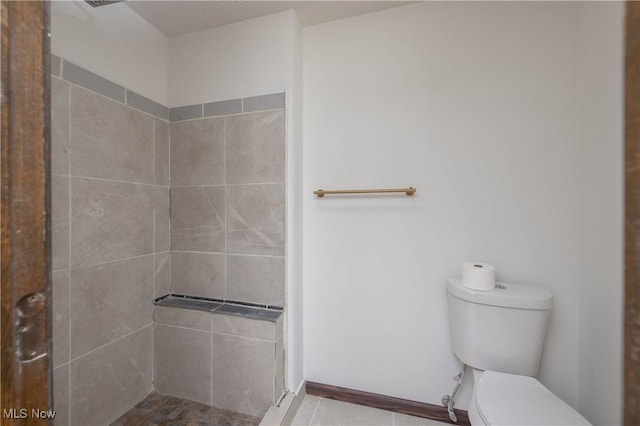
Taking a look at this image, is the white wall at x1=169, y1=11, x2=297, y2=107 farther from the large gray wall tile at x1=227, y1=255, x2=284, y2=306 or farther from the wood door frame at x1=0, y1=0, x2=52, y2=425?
the wood door frame at x1=0, y1=0, x2=52, y2=425

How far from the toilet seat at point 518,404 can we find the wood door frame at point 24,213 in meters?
1.18

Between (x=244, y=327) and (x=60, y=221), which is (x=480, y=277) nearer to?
(x=244, y=327)

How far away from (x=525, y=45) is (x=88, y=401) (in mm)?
2642

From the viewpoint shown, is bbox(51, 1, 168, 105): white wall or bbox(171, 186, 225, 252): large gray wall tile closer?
bbox(51, 1, 168, 105): white wall

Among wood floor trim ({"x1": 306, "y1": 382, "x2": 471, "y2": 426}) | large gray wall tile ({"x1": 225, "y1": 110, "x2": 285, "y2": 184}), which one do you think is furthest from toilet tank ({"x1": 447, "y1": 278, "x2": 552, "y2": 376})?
large gray wall tile ({"x1": 225, "y1": 110, "x2": 285, "y2": 184})

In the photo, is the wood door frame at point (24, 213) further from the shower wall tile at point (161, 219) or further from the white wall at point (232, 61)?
the shower wall tile at point (161, 219)

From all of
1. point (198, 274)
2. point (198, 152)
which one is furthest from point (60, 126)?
point (198, 274)

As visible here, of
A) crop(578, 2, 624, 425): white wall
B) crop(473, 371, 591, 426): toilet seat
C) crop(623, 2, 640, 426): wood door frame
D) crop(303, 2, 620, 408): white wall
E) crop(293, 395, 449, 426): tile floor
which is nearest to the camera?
crop(623, 2, 640, 426): wood door frame

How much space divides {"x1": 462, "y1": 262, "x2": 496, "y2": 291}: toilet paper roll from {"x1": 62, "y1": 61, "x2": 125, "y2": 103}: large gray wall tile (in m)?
1.91

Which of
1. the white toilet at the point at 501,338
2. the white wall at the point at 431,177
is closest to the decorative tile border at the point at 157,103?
the white wall at the point at 431,177

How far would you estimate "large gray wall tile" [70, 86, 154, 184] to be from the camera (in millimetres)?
1146

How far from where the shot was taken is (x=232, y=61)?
1.46 metres

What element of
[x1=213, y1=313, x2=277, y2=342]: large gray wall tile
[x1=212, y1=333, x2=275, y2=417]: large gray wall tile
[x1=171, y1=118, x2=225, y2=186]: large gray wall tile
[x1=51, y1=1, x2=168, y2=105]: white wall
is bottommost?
[x1=212, y1=333, x2=275, y2=417]: large gray wall tile

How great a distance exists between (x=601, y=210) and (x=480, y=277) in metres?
0.54
